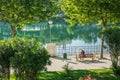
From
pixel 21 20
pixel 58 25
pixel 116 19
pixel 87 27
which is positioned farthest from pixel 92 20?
pixel 58 25

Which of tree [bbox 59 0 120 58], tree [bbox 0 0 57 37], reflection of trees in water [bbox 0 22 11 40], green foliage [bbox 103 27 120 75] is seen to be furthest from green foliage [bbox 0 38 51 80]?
reflection of trees in water [bbox 0 22 11 40]

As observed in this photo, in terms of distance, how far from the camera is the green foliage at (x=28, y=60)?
15.8 metres

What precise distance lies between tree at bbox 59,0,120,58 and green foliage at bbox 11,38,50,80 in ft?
48.7

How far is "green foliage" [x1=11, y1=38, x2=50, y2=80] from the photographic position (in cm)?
1582

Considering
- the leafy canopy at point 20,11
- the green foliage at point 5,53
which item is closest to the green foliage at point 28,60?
the green foliage at point 5,53

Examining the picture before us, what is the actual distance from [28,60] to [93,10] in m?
16.4

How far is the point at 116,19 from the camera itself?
32031mm

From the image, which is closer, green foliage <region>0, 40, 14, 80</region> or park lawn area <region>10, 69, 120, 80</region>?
green foliage <region>0, 40, 14, 80</region>

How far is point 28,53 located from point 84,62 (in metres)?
16.4

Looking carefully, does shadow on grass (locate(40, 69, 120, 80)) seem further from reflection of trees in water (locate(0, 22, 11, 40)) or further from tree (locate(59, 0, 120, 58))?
reflection of trees in water (locate(0, 22, 11, 40))

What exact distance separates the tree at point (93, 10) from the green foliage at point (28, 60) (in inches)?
585

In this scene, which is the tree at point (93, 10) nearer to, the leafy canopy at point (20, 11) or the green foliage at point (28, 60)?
the leafy canopy at point (20, 11)

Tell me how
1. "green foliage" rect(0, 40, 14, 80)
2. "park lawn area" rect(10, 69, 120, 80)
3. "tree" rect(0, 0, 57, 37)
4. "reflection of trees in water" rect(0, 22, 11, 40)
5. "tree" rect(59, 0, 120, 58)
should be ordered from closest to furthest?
"green foliage" rect(0, 40, 14, 80)
"park lawn area" rect(10, 69, 120, 80)
"tree" rect(0, 0, 57, 37)
"tree" rect(59, 0, 120, 58)
"reflection of trees in water" rect(0, 22, 11, 40)

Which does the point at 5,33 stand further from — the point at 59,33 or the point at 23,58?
the point at 23,58
